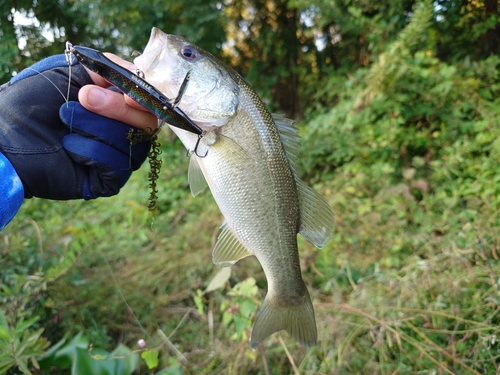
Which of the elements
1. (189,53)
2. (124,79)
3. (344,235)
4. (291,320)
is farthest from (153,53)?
(344,235)

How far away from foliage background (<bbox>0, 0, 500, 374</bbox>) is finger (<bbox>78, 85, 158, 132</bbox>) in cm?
88

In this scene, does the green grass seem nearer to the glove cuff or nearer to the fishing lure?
the glove cuff

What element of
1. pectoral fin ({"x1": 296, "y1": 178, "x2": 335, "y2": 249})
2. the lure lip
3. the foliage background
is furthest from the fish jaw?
the foliage background

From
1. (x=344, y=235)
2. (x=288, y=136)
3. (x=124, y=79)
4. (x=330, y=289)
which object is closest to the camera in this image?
(x=124, y=79)

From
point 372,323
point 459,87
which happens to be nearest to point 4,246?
point 372,323

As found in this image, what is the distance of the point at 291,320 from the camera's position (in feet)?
4.99

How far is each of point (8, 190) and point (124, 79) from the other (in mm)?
653

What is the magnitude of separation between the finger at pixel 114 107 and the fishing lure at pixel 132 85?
0.17 metres

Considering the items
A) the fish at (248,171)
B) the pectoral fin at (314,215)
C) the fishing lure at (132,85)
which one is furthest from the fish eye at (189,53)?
the pectoral fin at (314,215)

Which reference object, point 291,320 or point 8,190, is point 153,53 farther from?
point 291,320

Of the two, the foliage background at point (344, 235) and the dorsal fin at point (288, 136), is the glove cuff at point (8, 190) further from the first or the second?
the dorsal fin at point (288, 136)

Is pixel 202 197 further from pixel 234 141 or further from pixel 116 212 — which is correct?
pixel 234 141

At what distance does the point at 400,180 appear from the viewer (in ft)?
12.1

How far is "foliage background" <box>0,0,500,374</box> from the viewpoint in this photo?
7.39ft
